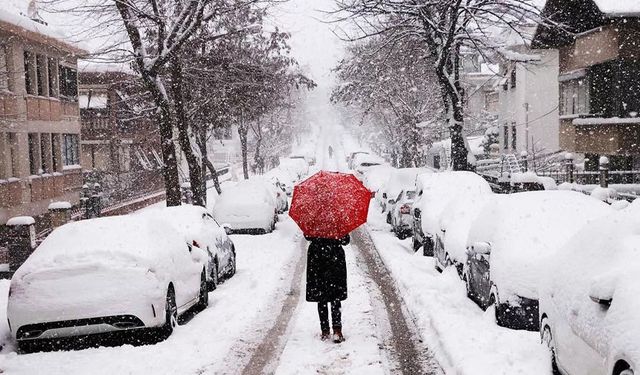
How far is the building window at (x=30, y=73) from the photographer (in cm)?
2662

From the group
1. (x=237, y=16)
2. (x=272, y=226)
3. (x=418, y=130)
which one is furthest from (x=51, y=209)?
(x=418, y=130)

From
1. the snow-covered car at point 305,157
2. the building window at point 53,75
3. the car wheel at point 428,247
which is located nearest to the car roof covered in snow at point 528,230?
the car wheel at point 428,247

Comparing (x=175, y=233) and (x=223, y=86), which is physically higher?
(x=223, y=86)

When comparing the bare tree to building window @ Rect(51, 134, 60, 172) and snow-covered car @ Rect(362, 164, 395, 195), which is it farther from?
building window @ Rect(51, 134, 60, 172)

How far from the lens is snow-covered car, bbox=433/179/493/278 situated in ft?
38.2

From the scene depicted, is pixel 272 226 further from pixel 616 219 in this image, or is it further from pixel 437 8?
pixel 616 219

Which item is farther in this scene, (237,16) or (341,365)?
(237,16)

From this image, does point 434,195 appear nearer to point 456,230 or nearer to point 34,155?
point 456,230

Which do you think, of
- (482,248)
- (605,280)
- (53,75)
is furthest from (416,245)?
(53,75)

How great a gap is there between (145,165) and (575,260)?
140 feet

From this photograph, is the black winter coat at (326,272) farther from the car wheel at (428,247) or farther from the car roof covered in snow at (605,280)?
the car wheel at (428,247)

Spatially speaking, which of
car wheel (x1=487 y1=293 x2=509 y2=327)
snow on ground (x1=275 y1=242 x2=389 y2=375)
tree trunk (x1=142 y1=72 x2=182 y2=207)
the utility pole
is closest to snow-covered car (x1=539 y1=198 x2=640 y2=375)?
car wheel (x1=487 y1=293 x2=509 y2=327)

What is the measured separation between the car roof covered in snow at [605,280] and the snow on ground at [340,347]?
2040 mm

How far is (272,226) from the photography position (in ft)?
72.7
